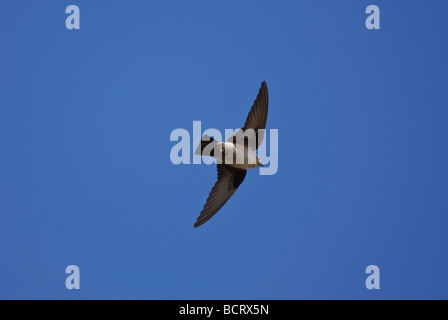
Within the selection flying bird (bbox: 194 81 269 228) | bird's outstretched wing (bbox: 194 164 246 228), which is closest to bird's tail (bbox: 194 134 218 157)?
flying bird (bbox: 194 81 269 228)

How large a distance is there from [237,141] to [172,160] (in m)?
0.80

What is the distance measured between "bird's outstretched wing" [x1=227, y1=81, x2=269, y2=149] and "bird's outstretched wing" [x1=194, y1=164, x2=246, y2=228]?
1.78 feet

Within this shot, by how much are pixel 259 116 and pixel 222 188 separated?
108cm

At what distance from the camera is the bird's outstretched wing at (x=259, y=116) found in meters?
6.71

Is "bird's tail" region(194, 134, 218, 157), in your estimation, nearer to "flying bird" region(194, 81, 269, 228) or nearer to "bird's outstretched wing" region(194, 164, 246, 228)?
"flying bird" region(194, 81, 269, 228)

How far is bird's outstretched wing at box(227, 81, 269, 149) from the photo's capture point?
6.71 meters

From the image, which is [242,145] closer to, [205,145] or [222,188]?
[205,145]

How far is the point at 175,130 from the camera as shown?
22.9ft

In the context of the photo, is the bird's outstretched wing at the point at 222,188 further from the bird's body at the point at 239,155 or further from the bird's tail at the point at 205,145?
the bird's tail at the point at 205,145

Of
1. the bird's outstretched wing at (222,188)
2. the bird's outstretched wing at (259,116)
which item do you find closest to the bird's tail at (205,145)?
the bird's outstretched wing at (259,116)

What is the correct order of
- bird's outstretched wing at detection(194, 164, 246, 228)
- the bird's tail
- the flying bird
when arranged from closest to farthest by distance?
the bird's tail < the flying bird < bird's outstretched wing at detection(194, 164, 246, 228)
